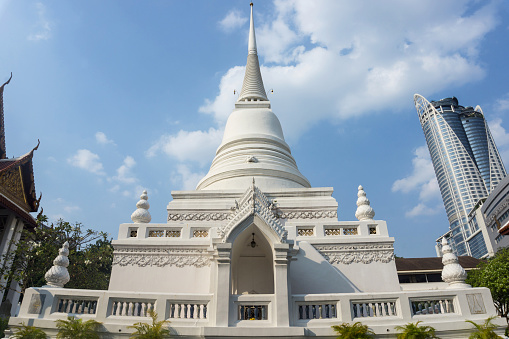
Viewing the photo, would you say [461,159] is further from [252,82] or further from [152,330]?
[152,330]

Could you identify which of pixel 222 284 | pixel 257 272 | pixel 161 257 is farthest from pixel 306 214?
pixel 222 284

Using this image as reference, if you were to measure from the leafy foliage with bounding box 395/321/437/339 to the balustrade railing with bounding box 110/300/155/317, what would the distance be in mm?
5331

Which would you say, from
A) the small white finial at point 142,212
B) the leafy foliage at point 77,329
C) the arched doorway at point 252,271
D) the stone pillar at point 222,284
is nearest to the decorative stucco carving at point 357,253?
the arched doorway at point 252,271

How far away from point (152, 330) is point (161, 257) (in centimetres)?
438

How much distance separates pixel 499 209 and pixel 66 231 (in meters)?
53.6

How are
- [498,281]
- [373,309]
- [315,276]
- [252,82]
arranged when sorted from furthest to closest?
1. [252,82]
2. [498,281]
3. [315,276]
4. [373,309]

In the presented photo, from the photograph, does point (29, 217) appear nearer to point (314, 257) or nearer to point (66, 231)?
point (66, 231)

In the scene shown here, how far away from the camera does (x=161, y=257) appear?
11.6 meters

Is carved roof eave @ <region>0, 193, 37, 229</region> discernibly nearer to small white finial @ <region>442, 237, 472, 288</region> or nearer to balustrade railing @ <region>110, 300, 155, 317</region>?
balustrade railing @ <region>110, 300, 155, 317</region>

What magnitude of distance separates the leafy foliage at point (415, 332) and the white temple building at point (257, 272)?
0.72 ft

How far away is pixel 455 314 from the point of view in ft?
26.4

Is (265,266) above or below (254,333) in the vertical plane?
above

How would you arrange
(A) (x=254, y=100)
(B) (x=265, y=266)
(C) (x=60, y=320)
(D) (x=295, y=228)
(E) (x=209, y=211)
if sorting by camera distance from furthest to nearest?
(A) (x=254, y=100) → (E) (x=209, y=211) → (D) (x=295, y=228) → (B) (x=265, y=266) → (C) (x=60, y=320)

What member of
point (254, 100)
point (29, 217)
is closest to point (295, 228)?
point (254, 100)
